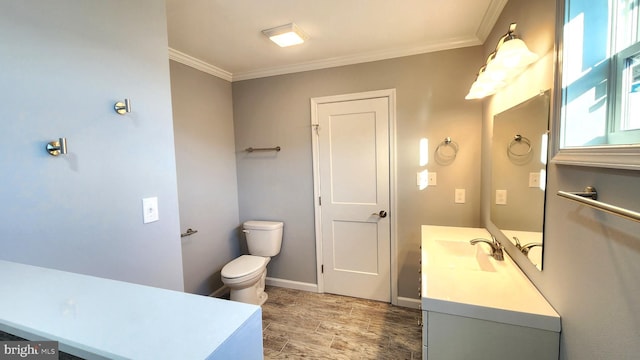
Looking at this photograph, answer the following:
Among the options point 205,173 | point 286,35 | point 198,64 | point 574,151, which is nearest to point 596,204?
point 574,151

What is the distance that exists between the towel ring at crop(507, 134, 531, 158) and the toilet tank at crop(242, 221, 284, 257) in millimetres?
2129

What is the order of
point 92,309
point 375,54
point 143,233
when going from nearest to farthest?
point 92,309 < point 143,233 < point 375,54

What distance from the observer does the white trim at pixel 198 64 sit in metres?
2.28

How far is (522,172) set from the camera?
136 centimetres

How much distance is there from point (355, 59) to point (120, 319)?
2.54 meters

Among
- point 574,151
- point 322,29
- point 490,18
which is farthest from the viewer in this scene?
point 322,29

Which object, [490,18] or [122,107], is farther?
[490,18]

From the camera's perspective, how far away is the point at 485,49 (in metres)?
2.08

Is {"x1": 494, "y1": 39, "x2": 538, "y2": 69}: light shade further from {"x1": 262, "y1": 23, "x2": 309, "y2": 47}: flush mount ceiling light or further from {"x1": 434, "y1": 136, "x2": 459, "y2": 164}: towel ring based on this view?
{"x1": 262, "y1": 23, "x2": 309, "y2": 47}: flush mount ceiling light

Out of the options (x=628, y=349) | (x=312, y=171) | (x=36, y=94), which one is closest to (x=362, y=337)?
(x=312, y=171)

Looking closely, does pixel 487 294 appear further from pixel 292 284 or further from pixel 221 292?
pixel 221 292

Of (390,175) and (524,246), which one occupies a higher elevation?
(390,175)

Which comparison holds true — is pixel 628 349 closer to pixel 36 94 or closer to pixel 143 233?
pixel 143 233

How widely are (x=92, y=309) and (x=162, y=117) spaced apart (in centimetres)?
110
